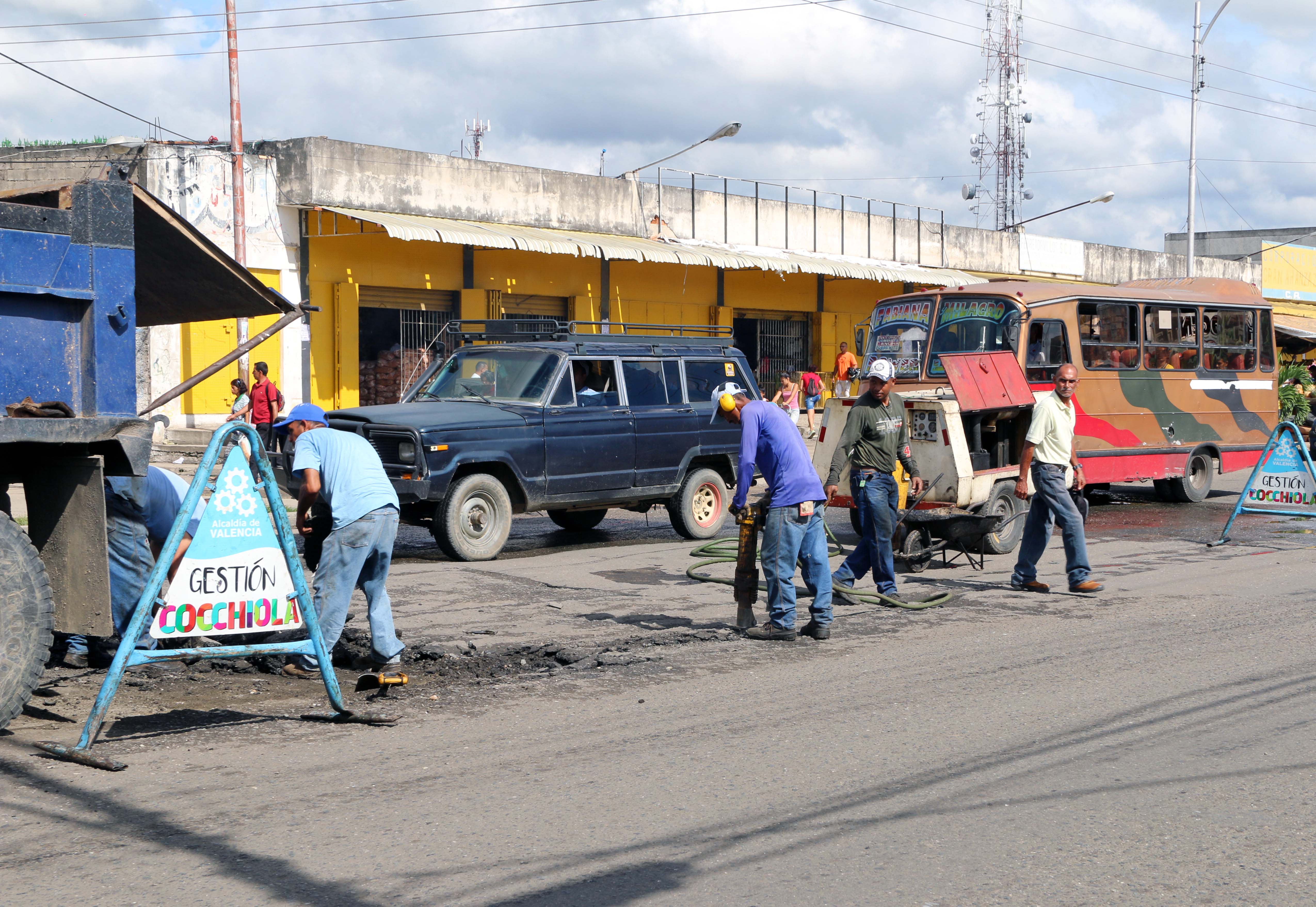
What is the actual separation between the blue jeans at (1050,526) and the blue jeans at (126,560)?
6773 mm

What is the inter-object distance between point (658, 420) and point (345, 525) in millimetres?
6942

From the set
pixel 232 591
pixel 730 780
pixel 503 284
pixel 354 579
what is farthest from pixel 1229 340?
pixel 232 591

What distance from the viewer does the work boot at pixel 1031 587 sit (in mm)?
10602

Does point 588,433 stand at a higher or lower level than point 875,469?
higher

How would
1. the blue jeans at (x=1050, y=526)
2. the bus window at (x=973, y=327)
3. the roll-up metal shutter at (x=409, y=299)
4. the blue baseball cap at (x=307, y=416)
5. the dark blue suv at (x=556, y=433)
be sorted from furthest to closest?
the roll-up metal shutter at (x=409, y=299)
the bus window at (x=973, y=327)
the dark blue suv at (x=556, y=433)
the blue jeans at (x=1050, y=526)
the blue baseball cap at (x=307, y=416)

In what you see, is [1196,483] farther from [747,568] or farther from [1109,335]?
[747,568]

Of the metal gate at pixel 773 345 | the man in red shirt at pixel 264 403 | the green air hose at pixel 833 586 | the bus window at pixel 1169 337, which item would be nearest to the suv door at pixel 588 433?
the green air hose at pixel 833 586

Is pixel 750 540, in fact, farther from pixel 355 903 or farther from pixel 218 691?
pixel 355 903

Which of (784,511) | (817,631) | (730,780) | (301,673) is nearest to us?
(730,780)

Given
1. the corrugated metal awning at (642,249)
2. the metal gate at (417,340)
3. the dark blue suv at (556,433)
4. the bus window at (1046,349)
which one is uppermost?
the corrugated metal awning at (642,249)

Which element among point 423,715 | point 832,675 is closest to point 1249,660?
point 832,675

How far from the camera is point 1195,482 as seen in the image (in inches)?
728

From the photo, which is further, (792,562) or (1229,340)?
(1229,340)

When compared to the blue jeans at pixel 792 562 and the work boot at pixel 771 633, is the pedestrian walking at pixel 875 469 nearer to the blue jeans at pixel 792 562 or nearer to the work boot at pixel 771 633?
the blue jeans at pixel 792 562
